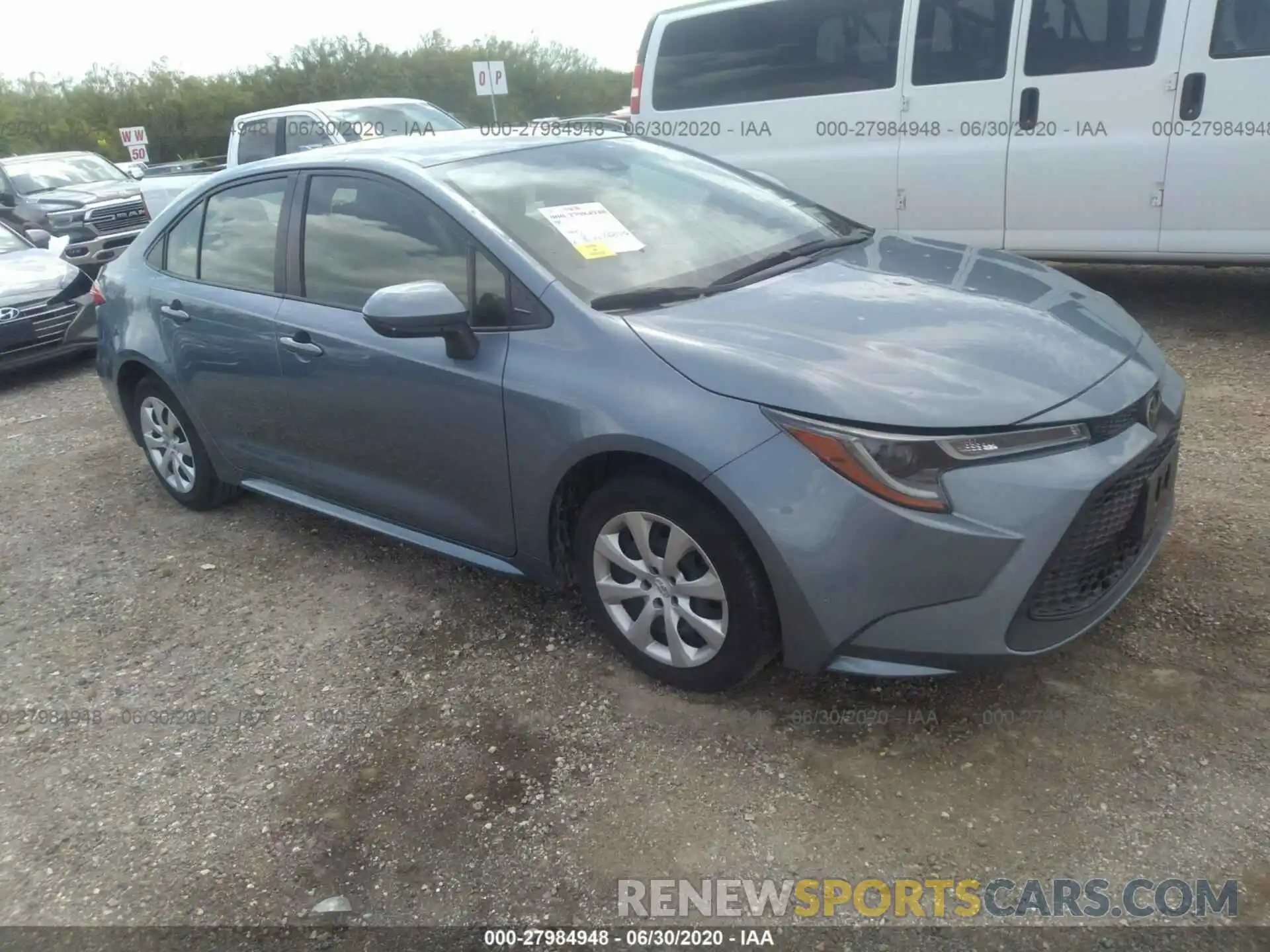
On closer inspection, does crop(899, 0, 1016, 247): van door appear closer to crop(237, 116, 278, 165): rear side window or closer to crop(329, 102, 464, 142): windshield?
crop(329, 102, 464, 142): windshield

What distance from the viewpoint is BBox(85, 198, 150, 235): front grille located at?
1142 cm

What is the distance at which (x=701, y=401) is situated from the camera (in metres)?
2.64

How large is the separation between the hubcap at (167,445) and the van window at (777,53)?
443 cm

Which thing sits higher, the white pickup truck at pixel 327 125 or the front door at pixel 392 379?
the white pickup truck at pixel 327 125

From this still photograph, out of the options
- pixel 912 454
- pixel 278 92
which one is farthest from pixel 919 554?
pixel 278 92

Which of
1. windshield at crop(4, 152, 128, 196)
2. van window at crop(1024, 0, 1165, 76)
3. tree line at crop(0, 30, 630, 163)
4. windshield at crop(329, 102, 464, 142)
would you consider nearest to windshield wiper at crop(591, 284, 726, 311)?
van window at crop(1024, 0, 1165, 76)

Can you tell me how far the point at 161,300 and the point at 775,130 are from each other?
4.39 m

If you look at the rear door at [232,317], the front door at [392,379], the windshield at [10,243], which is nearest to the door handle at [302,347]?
the front door at [392,379]

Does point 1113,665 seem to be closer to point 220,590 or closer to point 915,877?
point 915,877

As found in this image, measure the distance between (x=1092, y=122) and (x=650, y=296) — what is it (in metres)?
4.14

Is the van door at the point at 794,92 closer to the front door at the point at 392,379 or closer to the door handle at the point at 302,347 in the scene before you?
the front door at the point at 392,379

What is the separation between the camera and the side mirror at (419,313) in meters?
3.00

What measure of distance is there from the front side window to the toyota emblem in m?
1.97

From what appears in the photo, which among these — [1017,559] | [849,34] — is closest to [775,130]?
[849,34]
